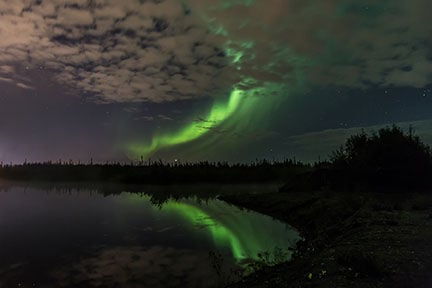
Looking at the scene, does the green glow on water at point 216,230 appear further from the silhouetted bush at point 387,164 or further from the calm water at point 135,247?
the silhouetted bush at point 387,164

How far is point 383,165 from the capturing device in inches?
1372

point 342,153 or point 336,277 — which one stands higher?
point 342,153

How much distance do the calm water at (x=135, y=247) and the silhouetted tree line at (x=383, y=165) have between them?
10.3 m

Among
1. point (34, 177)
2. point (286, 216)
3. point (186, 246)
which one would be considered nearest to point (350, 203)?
point (286, 216)

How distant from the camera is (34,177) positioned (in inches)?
6029

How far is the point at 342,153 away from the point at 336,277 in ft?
109

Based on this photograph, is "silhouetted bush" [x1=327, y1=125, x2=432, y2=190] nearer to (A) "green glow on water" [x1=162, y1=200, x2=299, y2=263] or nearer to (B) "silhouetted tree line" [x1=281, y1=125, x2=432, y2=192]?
(B) "silhouetted tree line" [x1=281, y1=125, x2=432, y2=192]

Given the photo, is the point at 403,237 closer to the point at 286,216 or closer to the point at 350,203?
the point at 350,203

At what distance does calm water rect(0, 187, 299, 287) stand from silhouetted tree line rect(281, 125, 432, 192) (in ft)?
33.7

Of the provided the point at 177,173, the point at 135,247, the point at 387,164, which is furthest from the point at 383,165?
the point at 177,173

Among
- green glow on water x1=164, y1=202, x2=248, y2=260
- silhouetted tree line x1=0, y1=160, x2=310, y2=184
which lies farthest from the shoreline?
silhouetted tree line x1=0, y1=160, x2=310, y2=184

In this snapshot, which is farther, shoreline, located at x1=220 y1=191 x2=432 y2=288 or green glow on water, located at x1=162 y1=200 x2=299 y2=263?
green glow on water, located at x1=162 y1=200 x2=299 y2=263

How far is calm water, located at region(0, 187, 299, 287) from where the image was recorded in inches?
606

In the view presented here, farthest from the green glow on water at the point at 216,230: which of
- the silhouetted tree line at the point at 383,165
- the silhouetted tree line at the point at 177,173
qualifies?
the silhouetted tree line at the point at 177,173
